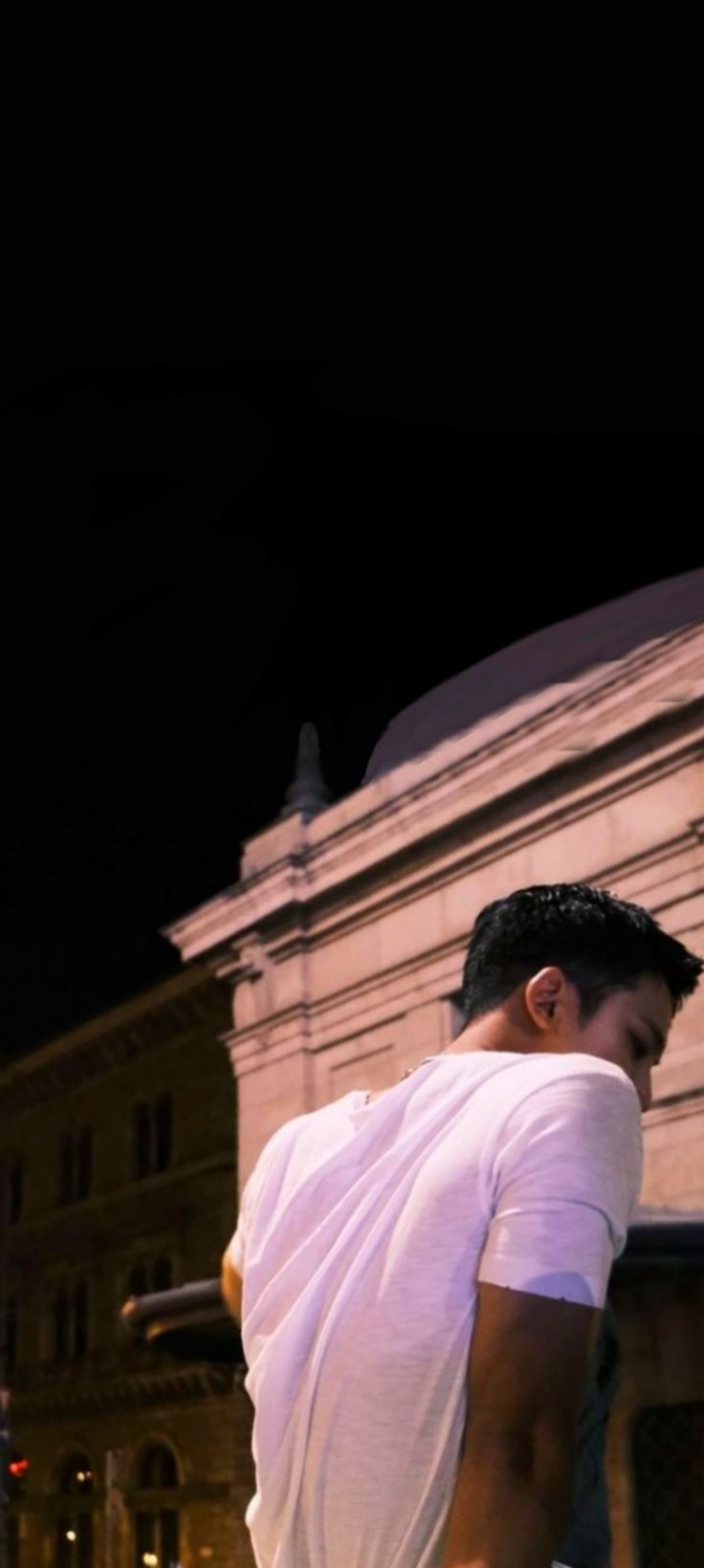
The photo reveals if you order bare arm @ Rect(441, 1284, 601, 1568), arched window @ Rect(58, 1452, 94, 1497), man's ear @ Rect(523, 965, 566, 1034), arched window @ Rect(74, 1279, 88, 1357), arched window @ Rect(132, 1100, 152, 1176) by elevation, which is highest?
arched window @ Rect(132, 1100, 152, 1176)

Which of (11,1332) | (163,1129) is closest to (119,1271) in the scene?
(163,1129)

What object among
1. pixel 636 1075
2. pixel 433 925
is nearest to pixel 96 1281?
pixel 433 925

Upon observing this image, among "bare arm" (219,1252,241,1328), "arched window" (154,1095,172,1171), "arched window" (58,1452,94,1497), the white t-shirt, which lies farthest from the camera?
"arched window" (154,1095,172,1171)

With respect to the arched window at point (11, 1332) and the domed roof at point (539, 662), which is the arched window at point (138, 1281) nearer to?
the arched window at point (11, 1332)

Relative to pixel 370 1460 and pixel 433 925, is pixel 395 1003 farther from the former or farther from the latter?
pixel 370 1460

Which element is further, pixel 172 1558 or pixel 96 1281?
pixel 96 1281

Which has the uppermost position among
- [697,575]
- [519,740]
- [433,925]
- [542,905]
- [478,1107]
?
[697,575]

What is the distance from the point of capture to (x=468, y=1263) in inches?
59.2

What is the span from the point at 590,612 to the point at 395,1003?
440 centimetres

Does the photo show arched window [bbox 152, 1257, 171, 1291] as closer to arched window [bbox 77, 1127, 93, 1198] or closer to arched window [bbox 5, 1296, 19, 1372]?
arched window [bbox 77, 1127, 93, 1198]

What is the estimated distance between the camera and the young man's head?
1746 mm

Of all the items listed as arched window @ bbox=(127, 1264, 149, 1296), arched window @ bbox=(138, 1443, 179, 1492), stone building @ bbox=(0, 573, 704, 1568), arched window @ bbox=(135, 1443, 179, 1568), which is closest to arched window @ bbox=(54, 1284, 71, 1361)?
arched window @ bbox=(127, 1264, 149, 1296)

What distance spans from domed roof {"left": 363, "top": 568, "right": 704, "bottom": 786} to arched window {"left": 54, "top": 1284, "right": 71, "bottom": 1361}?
A: 18.7 metres

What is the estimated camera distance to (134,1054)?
1227 inches
